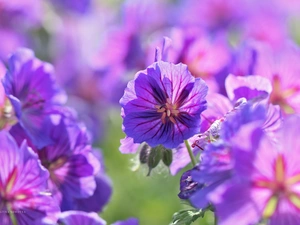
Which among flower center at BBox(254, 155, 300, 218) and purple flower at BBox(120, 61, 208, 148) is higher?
purple flower at BBox(120, 61, 208, 148)

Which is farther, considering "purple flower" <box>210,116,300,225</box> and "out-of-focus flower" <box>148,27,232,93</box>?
"out-of-focus flower" <box>148,27,232,93</box>

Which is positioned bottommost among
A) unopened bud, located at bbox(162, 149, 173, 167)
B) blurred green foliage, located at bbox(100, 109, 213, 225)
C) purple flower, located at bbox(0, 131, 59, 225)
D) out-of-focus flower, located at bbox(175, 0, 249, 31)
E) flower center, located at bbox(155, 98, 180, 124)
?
purple flower, located at bbox(0, 131, 59, 225)

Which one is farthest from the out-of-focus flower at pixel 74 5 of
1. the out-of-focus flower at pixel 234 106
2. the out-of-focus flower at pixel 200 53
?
the out-of-focus flower at pixel 234 106

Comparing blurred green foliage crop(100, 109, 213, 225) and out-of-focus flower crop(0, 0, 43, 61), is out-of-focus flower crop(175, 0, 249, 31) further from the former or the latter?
blurred green foliage crop(100, 109, 213, 225)

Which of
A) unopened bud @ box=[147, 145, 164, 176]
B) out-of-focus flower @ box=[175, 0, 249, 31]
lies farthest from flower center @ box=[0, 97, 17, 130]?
out-of-focus flower @ box=[175, 0, 249, 31]

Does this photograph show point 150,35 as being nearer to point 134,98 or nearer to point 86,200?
point 86,200

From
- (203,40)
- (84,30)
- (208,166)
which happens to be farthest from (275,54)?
(84,30)

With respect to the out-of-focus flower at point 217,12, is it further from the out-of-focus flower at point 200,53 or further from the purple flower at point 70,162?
the purple flower at point 70,162
